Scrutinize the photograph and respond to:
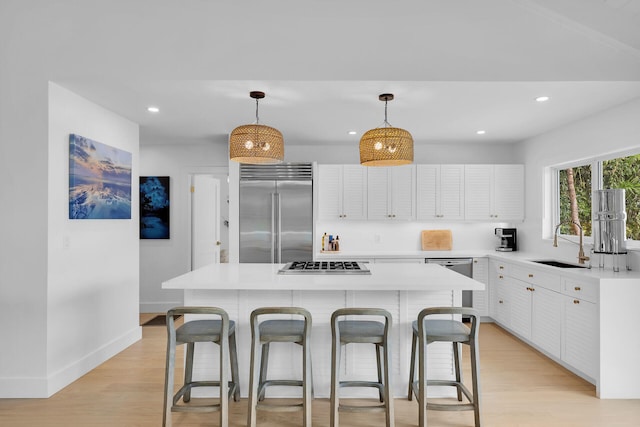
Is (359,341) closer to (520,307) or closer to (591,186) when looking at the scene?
(520,307)

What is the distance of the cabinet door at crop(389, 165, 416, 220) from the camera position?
5328 mm

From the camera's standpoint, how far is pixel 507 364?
3.68 m

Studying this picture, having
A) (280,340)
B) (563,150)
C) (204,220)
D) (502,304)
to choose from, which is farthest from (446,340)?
(204,220)

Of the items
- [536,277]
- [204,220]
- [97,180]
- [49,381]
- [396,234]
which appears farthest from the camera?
[204,220]

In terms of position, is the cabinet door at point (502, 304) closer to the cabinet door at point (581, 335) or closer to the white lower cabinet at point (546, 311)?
the white lower cabinet at point (546, 311)

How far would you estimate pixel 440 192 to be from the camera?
5.34 m

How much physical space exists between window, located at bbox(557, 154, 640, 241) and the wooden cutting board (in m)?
1.39

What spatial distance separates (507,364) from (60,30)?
15.8ft

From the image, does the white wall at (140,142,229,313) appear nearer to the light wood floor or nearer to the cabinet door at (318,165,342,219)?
the cabinet door at (318,165,342,219)

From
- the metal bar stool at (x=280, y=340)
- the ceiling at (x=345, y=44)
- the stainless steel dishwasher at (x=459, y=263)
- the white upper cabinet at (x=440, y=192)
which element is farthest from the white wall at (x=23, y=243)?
the white upper cabinet at (x=440, y=192)

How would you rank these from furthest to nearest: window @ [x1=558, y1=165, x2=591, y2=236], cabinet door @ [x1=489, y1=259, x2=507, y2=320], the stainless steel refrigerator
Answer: the stainless steel refrigerator
cabinet door @ [x1=489, y1=259, x2=507, y2=320]
window @ [x1=558, y1=165, x2=591, y2=236]

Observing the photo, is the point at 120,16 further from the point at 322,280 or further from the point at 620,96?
the point at 620,96

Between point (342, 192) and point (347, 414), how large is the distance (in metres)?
3.07

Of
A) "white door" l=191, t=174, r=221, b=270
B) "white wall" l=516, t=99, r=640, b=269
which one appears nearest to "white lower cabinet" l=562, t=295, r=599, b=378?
"white wall" l=516, t=99, r=640, b=269
